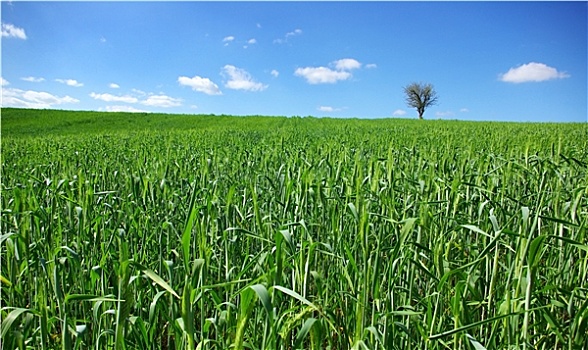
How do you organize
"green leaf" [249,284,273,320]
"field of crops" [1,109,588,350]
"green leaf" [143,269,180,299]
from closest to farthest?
"green leaf" [249,284,273,320] < "green leaf" [143,269,180,299] < "field of crops" [1,109,588,350]

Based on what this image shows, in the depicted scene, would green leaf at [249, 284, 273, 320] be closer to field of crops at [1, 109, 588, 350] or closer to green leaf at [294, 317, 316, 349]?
field of crops at [1, 109, 588, 350]

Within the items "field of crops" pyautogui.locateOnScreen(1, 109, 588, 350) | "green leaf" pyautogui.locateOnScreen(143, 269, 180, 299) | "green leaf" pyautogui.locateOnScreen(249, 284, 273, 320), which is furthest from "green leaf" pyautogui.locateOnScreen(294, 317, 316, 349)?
"green leaf" pyautogui.locateOnScreen(143, 269, 180, 299)

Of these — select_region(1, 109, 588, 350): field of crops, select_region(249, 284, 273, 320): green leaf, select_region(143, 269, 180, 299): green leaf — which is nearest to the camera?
select_region(249, 284, 273, 320): green leaf

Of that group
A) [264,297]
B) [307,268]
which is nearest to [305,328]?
[264,297]

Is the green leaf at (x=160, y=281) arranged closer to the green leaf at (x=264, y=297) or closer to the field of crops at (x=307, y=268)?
the field of crops at (x=307, y=268)

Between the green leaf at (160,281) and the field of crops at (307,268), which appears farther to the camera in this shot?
the field of crops at (307,268)

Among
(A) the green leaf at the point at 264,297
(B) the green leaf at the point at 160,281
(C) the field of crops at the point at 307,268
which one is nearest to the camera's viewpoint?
(A) the green leaf at the point at 264,297

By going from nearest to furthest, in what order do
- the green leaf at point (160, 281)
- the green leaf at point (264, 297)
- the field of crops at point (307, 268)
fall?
1. the green leaf at point (264, 297)
2. the green leaf at point (160, 281)
3. the field of crops at point (307, 268)

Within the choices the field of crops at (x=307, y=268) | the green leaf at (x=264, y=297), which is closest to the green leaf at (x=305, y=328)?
the field of crops at (x=307, y=268)

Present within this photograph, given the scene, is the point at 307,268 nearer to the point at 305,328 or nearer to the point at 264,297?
the point at 305,328

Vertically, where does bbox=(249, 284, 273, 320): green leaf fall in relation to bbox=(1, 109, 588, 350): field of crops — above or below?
above

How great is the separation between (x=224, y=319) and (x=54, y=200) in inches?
51.6

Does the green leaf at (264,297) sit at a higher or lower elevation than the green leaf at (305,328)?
higher

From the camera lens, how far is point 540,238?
48.3 inches
